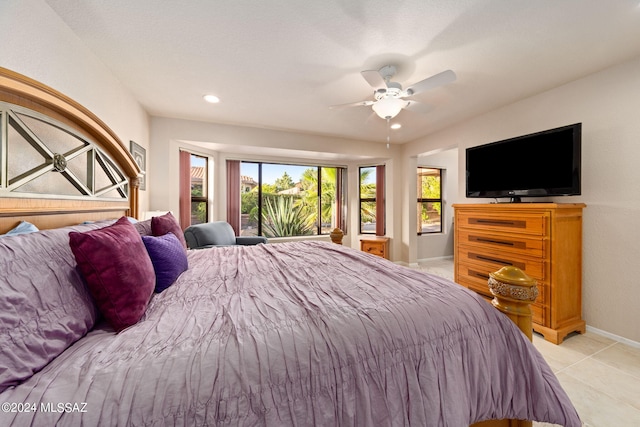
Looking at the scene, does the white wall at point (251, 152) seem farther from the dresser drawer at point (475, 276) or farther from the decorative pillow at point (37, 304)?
the decorative pillow at point (37, 304)

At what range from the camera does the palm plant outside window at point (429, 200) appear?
5.27 m

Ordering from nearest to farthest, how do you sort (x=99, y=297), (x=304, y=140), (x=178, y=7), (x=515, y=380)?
1. (x=99, y=297)
2. (x=515, y=380)
3. (x=178, y=7)
4. (x=304, y=140)

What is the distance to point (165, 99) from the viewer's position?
2.72 m

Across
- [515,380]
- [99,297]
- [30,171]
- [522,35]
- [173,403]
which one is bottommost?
[515,380]

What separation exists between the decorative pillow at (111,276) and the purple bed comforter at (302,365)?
0.19 ft

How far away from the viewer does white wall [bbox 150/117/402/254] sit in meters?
3.19

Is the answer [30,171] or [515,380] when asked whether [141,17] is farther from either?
[515,380]

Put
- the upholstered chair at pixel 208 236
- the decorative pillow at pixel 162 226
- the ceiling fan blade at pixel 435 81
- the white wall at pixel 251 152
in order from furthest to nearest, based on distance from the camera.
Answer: the white wall at pixel 251 152 → the upholstered chair at pixel 208 236 → the ceiling fan blade at pixel 435 81 → the decorative pillow at pixel 162 226

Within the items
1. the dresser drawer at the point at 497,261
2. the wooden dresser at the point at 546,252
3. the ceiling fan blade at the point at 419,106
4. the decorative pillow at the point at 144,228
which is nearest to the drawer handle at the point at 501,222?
the wooden dresser at the point at 546,252

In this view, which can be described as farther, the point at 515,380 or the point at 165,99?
the point at 165,99

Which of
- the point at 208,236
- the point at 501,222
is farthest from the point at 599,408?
the point at 208,236

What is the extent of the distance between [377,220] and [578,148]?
3223 mm

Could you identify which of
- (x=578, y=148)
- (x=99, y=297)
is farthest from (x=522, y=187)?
(x=99, y=297)

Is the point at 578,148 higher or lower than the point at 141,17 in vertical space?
lower
